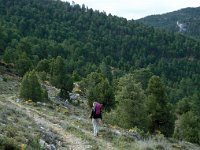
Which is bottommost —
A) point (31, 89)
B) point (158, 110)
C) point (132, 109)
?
point (158, 110)

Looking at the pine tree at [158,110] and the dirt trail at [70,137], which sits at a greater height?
the dirt trail at [70,137]

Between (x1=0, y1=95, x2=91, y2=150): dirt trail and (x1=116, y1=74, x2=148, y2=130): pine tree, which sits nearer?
(x1=0, y1=95, x2=91, y2=150): dirt trail

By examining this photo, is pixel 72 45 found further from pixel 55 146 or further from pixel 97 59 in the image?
pixel 55 146

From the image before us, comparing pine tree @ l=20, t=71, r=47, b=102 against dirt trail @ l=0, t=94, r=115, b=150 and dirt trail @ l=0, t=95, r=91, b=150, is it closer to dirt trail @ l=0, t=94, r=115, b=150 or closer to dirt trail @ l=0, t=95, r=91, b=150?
dirt trail @ l=0, t=95, r=91, b=150

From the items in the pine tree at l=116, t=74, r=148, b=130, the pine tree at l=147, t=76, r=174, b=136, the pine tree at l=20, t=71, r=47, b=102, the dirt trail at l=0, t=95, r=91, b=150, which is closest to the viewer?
the dirt trail at l=0, t=95, r=91, b=150

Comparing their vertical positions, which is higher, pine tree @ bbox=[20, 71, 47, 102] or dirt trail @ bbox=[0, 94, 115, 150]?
dirt trail @ bbox=[0, 94, 115, 150]

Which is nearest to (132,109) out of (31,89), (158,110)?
(158,110)

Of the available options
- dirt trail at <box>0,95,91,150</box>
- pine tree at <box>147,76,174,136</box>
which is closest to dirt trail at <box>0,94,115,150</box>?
dirt trail at <box>0,95,91,150</box>

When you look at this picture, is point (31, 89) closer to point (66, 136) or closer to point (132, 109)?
point (132, 109)

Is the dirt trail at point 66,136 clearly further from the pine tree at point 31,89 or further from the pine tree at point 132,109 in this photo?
the pine tree at point 31,89

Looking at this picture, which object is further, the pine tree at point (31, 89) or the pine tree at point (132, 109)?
the pine tree at point (31, 89)

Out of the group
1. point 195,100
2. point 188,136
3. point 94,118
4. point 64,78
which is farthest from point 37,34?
point 94,118

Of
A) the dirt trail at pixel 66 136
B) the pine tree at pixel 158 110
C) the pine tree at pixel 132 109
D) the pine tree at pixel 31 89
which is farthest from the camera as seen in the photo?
the pine tree at pixel 31 89

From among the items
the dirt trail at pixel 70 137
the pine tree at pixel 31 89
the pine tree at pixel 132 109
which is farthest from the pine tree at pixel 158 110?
the dirt trail at pixel 70 137
